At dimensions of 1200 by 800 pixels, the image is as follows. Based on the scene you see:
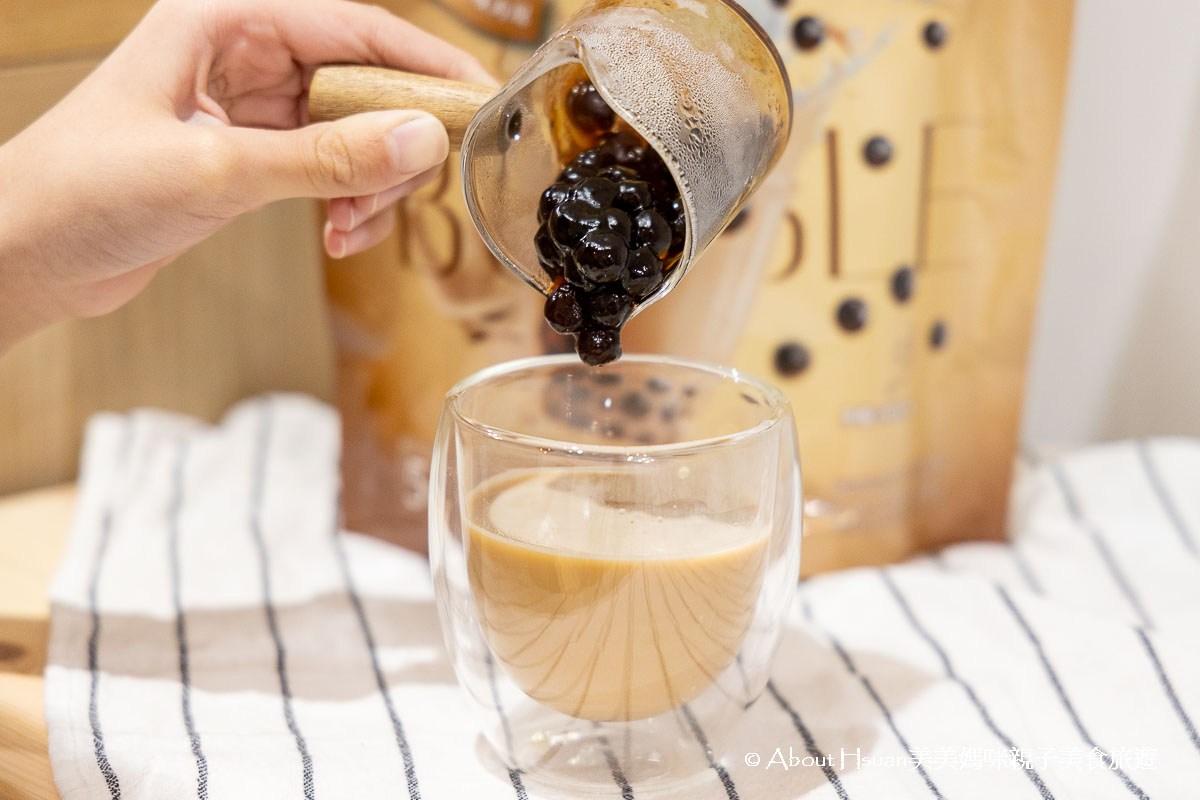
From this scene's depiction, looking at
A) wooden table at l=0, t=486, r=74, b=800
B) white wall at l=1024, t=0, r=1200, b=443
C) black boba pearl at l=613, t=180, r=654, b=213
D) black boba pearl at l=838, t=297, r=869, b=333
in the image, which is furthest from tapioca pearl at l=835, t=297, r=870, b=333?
wooden table at l=0, t=486, r=74, b=800

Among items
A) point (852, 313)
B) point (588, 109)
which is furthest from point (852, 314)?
point (588, 109)

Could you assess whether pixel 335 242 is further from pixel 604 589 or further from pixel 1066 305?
pixel 1066 305

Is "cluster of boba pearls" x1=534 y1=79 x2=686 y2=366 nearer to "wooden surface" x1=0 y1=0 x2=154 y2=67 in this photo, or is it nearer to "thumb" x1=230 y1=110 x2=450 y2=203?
"thumb" x1=230 y1=110 x2=450 y2=203

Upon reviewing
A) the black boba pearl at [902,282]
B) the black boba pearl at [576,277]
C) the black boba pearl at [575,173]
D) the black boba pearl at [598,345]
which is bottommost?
the black boba pearl at [902,282]

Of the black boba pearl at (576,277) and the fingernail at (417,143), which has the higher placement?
the fingernail at (417,143)

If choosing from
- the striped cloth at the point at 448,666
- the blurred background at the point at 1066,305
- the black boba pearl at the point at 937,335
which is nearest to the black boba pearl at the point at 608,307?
the striped cloth at the point at 448,666

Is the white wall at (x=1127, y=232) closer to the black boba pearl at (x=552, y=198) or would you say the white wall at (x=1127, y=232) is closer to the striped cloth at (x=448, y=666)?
the striped cloth at (x=448, y=666)

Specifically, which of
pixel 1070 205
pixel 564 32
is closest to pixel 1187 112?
pixel 1070 205
